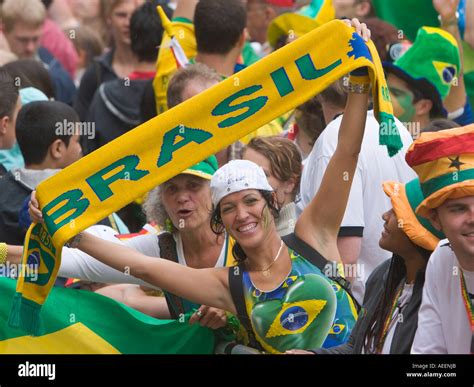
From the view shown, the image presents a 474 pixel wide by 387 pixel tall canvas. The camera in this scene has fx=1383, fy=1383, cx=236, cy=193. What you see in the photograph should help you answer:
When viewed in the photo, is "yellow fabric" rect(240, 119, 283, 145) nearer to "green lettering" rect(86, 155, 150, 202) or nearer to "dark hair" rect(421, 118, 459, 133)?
"dark hair" rect(421, 118, 459, 133)

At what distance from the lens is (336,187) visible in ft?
19.5

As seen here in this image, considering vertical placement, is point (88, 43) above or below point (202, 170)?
above

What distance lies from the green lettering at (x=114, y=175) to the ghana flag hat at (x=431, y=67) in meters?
2.44

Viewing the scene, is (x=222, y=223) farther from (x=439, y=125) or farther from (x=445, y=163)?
(x=439, y=125)

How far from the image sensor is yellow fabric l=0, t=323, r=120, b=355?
6.24 metres

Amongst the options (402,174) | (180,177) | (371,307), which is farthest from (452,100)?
(371,307)

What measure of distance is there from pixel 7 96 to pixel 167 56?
108 centimetres

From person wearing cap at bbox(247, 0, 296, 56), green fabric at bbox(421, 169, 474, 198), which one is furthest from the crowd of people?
person wearing cap at bbox(247, 0, 296, 56)

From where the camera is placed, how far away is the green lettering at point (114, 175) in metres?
5.79

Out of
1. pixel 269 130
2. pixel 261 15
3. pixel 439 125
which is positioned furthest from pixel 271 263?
pixel 261 15

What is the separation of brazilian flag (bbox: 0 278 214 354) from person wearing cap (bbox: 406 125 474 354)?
1.36 meters

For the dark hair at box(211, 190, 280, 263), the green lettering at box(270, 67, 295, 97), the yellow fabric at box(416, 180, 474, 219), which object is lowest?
the dark hair at box(211, 190, 280, 263)
